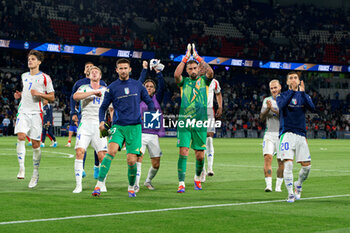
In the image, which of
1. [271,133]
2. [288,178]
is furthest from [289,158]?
[271,133]

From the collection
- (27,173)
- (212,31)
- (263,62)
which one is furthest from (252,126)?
(27,173)

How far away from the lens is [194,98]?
11203mm

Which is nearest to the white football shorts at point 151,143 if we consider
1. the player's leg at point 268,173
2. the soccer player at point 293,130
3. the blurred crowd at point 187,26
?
the player's leg at point 268,173

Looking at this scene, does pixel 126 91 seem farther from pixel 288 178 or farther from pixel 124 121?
pixel 288 178

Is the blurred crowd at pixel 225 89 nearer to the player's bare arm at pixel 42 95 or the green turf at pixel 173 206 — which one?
the player's bare arm at pixel 42 95

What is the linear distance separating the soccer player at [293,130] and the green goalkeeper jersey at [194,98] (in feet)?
6.23

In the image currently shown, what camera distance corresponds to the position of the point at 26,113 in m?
11.6

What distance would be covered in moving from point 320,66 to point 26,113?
2111 inches

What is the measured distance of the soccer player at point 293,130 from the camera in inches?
378

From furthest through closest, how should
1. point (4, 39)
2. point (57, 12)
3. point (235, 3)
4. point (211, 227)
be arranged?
point (235, 3), point (57, 12), point (4, 39), point (211, 227)

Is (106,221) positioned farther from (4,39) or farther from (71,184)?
(4,39)

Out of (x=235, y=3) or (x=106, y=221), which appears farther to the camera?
(x=235, y=3)

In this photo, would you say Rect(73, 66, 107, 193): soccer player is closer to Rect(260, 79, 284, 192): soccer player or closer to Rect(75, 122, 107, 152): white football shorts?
Rect(75, 122, 107, 152): white football shorts

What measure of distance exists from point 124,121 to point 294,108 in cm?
Result: 298
